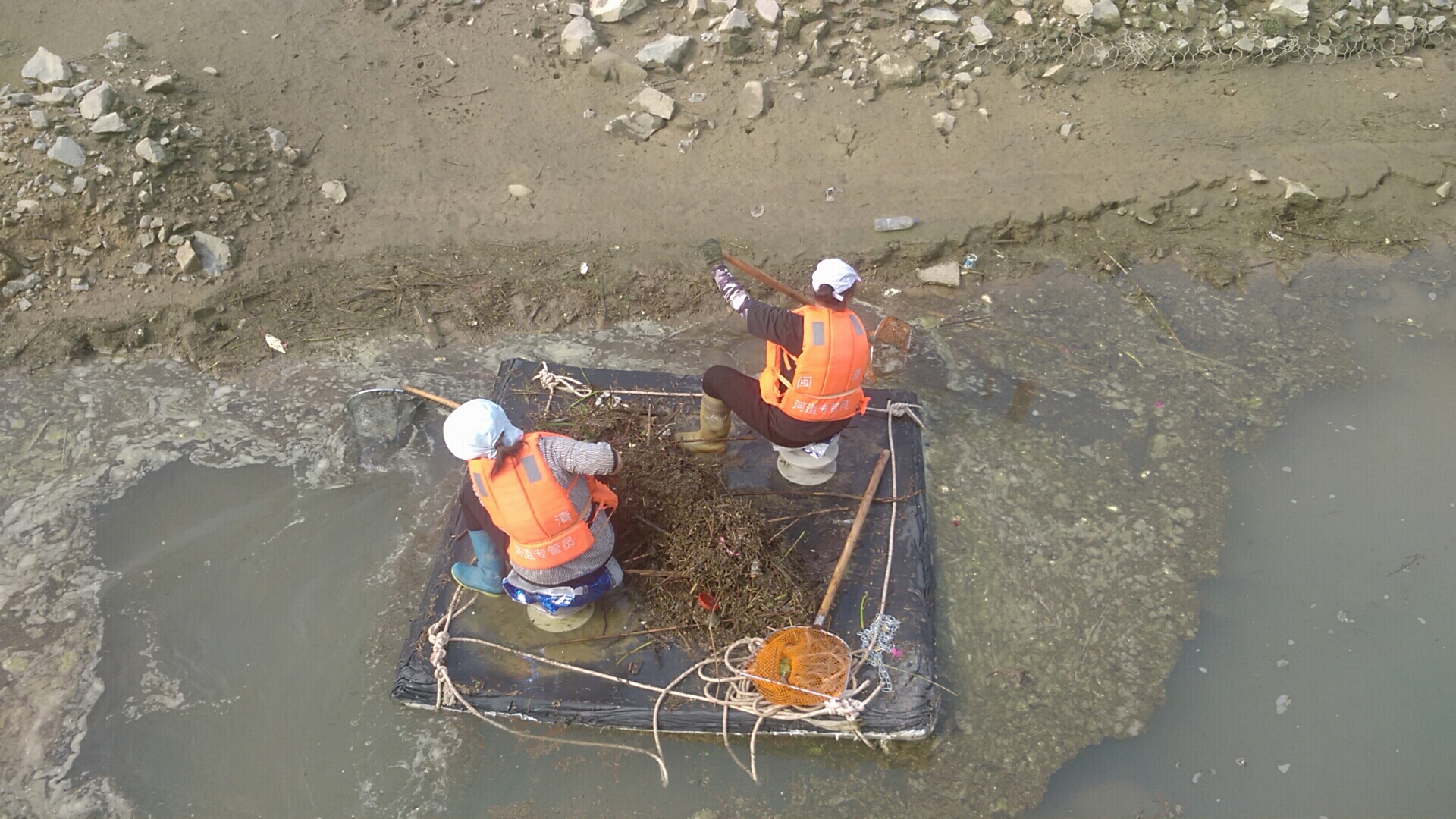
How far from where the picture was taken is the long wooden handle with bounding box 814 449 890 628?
12.6 ft

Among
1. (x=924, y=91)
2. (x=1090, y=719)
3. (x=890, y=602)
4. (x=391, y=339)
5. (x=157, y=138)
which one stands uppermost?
(x=157, y=138)

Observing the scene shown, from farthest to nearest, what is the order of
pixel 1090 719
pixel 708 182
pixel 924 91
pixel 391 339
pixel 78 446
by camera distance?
pixel 924 91 → pixel 708 182 → pixel 391 339 → pixel 78 446 → pixel 1090 719

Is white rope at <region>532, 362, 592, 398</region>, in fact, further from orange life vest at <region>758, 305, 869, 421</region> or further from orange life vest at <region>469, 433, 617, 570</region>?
orange life vest at <region>469, 433, 617, 570</region>

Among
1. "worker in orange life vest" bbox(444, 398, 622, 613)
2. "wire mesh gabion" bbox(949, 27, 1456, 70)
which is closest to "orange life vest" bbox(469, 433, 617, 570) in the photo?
"worker in orange life vest" bbox(444, 398, 622, 613)

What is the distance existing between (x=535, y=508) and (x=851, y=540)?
63.3 inches

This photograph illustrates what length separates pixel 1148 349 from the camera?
5371mm

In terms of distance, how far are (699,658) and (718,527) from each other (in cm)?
58

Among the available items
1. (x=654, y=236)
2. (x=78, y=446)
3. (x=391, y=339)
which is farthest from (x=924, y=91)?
(x=78, y=446)

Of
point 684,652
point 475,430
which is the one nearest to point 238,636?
point 475,430

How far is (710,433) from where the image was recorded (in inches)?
176

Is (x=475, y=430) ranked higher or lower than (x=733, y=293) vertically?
higher

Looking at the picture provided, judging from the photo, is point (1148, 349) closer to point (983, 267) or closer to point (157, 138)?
point (983, 267)

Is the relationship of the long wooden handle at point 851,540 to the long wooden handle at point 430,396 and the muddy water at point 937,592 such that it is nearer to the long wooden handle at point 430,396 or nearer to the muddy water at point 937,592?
the muddy water at point 937,592

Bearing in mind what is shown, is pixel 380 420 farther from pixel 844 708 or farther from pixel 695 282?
pixel 844 708
